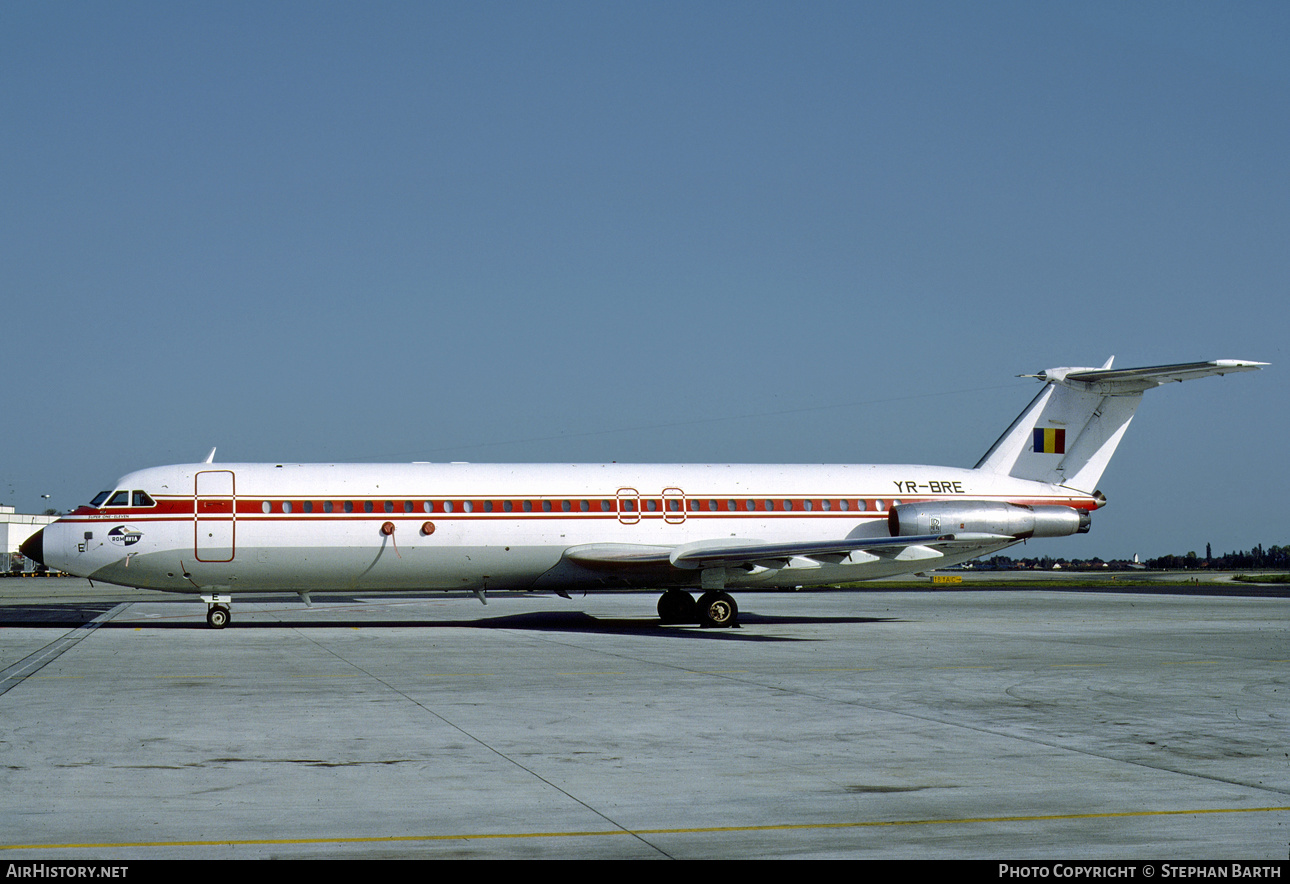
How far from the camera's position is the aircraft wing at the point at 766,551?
2650 centimetres

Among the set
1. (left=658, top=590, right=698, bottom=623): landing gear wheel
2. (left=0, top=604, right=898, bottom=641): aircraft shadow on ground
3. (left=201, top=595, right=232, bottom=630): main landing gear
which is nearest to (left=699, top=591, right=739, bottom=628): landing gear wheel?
(left=0, top=604, right=898, bottom=641): aircraft shadow on ground

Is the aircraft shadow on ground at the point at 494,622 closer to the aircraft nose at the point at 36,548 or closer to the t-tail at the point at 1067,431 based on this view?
the aircraft nose at the point at 36,548

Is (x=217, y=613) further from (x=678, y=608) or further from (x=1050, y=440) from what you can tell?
(x=1050, y=440)

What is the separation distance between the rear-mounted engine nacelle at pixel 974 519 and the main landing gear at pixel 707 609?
4974 millimetres

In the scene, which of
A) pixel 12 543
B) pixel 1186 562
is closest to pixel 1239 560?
pixel 1186 562

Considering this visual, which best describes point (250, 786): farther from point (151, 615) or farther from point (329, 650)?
point (151, 615)

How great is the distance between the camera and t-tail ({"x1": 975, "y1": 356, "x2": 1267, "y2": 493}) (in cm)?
3234

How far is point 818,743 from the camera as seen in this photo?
1120cm

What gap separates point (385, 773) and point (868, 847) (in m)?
4.28

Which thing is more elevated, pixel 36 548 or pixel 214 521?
pixel 214 521

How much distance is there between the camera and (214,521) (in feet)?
86.9

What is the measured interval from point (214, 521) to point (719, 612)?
11.8 meters

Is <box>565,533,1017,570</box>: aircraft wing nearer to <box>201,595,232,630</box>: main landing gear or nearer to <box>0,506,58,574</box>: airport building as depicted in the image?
<box>201,595,232,630</box>: main landing gear
